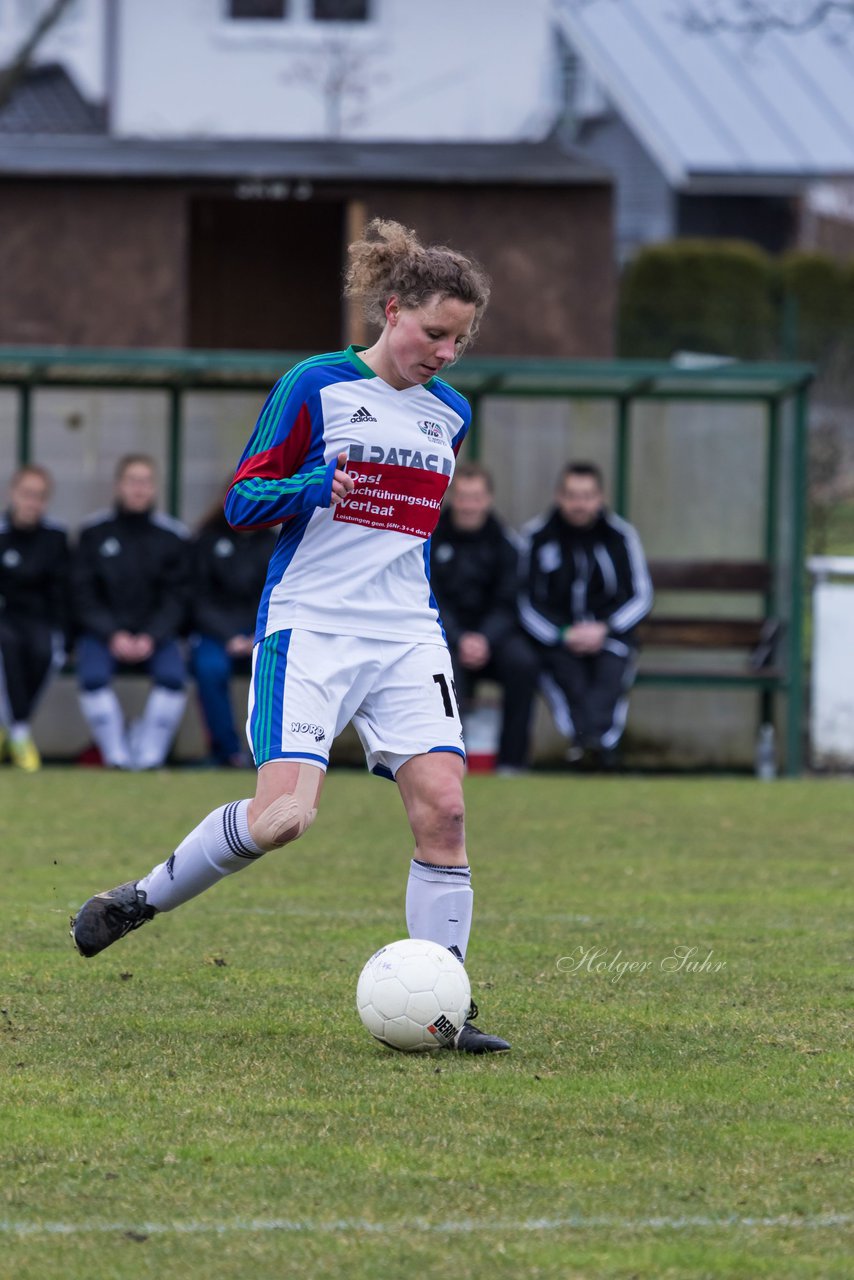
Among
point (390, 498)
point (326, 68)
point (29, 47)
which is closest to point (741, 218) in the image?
point (326, 68)

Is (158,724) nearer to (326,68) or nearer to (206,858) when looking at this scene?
(206,858)

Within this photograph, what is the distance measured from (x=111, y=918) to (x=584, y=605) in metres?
A: 7.54

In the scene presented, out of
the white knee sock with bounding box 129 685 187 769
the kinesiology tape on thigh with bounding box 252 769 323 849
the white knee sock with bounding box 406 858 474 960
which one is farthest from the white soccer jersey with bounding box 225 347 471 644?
the white knee sock with bounding box 129 685 187 769

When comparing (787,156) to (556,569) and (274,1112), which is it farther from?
(274,1112)

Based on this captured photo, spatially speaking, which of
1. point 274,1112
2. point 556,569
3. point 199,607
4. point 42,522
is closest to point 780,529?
point 556,569

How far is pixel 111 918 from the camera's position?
5.27m

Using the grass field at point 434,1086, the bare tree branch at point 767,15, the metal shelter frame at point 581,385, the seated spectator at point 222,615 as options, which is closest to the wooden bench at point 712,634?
the metal shelter frame at point 581,385

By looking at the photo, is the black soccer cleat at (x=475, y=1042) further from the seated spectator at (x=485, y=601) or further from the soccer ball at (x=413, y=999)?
the seated spectator at (x=485, y=601)

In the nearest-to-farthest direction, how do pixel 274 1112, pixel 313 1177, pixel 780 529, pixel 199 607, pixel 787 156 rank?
1. pixel 313 1177
2. pixel 274 1112
3. pixel 199 607
4. pixel 780 529
5. pixel 787 156

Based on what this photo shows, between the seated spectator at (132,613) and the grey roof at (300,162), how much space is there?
Answer: 478 cm

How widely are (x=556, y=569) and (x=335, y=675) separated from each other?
7.48 m

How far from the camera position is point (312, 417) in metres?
5.18

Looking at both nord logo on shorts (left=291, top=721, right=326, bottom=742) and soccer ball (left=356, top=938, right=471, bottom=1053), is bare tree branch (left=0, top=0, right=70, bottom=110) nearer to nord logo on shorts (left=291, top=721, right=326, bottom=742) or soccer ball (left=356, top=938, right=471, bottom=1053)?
nord logo on shorts (left=291, top=721, right=326, bottom=742)

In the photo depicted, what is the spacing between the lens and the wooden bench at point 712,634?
13.1 metres
